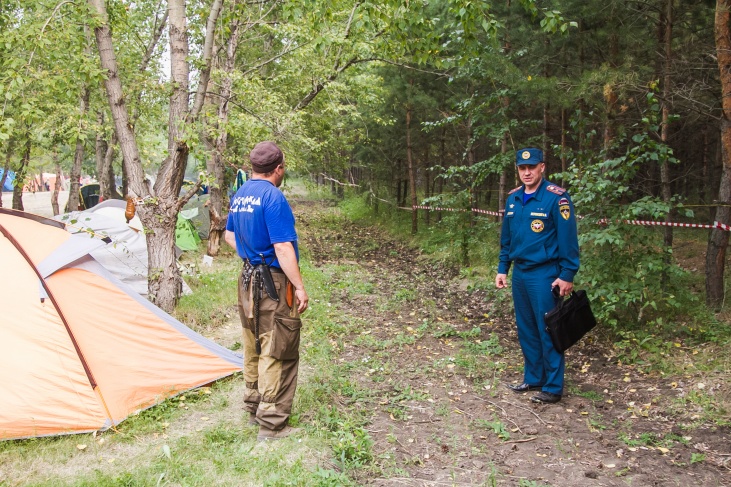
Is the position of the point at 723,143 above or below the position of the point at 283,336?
above

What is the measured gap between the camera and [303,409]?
4195 millimetres

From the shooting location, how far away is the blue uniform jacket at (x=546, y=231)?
4.26 metres

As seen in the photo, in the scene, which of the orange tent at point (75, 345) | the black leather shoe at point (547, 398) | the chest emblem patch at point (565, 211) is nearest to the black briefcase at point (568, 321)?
the black leather shoe at point (547, 398)

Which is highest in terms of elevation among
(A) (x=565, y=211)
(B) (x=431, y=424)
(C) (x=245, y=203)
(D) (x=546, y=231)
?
(C) (x=245, y=203)

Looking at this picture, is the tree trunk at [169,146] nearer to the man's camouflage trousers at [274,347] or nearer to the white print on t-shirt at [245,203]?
the white print on t-shirt at [245,203]

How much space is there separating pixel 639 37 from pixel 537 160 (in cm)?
558

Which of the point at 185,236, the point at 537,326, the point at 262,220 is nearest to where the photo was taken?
the point at 262,220

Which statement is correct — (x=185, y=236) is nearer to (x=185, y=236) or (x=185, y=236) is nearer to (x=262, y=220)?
(x=185, y=236)

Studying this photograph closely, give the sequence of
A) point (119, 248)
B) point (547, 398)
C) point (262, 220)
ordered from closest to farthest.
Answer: point (262, 220), point (547, 398), point (119, 248)

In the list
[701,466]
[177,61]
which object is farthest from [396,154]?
[701,466]

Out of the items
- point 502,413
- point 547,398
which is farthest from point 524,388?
point 502,413

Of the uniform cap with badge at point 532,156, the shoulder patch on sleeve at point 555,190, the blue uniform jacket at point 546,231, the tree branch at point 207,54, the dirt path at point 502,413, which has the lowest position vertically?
the dirt path at point 502,413

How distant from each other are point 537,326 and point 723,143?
294 cm

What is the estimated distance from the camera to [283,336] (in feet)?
11.8
